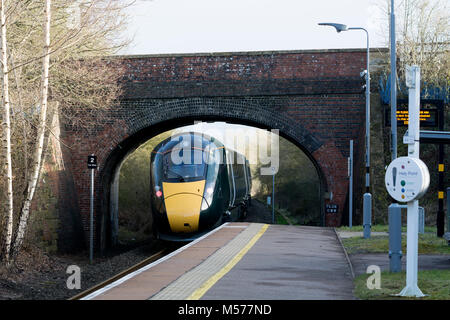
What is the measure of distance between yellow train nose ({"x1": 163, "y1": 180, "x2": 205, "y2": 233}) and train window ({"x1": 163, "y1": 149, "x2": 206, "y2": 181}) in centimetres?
22

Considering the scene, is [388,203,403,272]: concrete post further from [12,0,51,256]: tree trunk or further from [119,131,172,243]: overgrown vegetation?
[119,131,172,243]: overgrown vegetation

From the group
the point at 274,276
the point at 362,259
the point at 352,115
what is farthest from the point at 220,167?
the point at 274,276

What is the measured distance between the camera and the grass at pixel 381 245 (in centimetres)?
1380

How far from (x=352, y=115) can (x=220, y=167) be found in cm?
591

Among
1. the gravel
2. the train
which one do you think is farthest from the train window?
the gravel

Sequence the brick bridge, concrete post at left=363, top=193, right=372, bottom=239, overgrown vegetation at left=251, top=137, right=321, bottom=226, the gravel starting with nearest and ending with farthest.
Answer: the gravel
concrete post at left=363, top=193, right=372, bottom=239
the brick bridge
overgrown vegetation at left=251, top=137, right=321, bottom=226

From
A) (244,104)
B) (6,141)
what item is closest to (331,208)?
(244,104)

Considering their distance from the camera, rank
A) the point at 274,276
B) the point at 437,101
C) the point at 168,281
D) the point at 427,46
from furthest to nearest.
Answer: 1. the point at 427,46
2. the point at 437,101
3. the point at 274,276
4. the point at 168,281

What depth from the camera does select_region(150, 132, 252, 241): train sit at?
19.6 m

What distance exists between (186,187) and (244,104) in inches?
224

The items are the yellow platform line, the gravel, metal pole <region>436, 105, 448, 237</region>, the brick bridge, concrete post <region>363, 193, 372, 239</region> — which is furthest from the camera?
the brick bridge

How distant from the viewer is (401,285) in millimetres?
8828

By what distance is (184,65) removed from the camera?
24.2 metres
